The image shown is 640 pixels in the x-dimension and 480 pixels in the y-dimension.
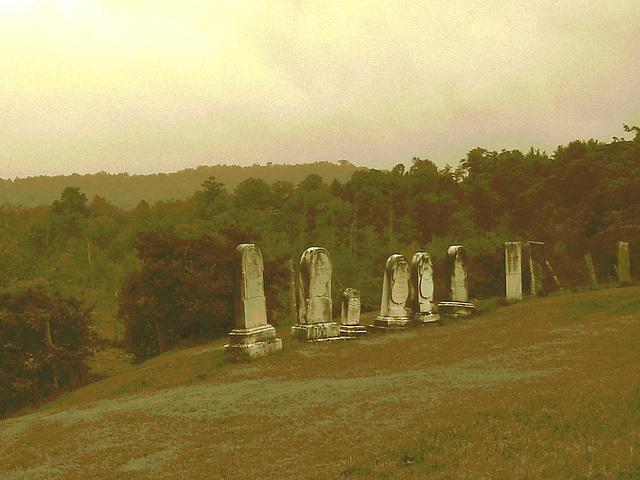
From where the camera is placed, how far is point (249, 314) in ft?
43.6

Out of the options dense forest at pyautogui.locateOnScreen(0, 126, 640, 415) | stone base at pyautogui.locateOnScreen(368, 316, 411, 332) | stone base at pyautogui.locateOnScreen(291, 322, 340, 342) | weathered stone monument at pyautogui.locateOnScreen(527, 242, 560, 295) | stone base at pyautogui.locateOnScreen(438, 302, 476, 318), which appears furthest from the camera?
weathered stone monument at pyautogui.locateOnScreen(527, 242, 560, 295)

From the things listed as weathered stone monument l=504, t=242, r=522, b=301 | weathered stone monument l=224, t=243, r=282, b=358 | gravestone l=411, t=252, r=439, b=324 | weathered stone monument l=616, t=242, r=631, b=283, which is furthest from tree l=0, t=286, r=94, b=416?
weathered stone monument l=616, t=242, r=631, b=283

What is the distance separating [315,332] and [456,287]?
5924 mm

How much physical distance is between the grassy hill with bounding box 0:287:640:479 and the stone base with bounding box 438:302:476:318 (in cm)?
514

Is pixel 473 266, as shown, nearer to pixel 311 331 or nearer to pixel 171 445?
pixel 311 331

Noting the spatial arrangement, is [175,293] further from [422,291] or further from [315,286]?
[422,291]

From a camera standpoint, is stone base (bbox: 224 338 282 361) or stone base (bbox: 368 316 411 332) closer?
stone base (bbox: 224 338 282 361)

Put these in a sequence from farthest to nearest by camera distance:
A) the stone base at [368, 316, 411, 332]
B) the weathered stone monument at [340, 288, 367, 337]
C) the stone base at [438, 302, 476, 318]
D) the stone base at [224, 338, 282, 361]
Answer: the stone base at [438, 302, 476, 318] < the stone base at [368, 316, 411, 332] < the weathered stone monument at [340, 288, 367, 337] < the stone base at [224, 338, 282, 361]

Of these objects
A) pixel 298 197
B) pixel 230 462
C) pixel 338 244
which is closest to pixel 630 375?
pixel 230 462

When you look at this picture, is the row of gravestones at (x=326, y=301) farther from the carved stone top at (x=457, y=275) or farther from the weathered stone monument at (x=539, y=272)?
the weathered stone monument at (x=539, y=272)

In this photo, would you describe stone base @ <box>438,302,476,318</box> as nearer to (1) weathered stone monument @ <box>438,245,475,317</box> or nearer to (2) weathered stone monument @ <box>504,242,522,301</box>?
(1) weathered stone monument @ <box>438,245,475,317</box>

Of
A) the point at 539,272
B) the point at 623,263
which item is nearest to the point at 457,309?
the point at 539,272

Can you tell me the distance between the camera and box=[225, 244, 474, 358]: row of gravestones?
1322cm

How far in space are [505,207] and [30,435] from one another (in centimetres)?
4719
